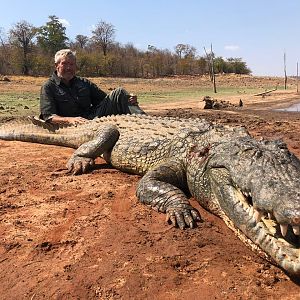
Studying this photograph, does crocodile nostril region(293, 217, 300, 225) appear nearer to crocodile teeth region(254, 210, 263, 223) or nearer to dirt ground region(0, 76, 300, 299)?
crocodile teeth region(254, 210, 263, 223)

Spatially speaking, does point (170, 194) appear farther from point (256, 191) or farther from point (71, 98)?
point (71, 98)

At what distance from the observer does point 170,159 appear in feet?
13.4

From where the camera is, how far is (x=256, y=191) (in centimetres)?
260

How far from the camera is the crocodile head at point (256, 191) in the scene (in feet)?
7.61

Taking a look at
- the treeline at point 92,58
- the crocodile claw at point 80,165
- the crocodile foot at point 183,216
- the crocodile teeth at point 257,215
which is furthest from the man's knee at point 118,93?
the treeline at point 92,58

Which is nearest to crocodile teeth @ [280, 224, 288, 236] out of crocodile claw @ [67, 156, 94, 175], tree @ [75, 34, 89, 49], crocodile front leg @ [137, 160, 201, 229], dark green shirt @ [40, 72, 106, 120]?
crocodile front leg @ [137, 160, 201, 229]

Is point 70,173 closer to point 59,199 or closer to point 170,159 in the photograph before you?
point 59,199

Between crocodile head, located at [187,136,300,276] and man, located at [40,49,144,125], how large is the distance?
2983mm

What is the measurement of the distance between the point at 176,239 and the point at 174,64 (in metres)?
57.2

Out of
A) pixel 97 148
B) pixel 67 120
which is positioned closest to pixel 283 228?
pixel 97 148

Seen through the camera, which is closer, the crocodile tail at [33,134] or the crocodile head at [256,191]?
the crocodile head at [256,191]

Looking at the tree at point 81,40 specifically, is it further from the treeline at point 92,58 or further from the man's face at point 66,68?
the man's face at point 66,68

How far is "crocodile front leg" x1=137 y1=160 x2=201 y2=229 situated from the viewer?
10.5 feet

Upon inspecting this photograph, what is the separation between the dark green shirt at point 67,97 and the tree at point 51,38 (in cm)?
4627
